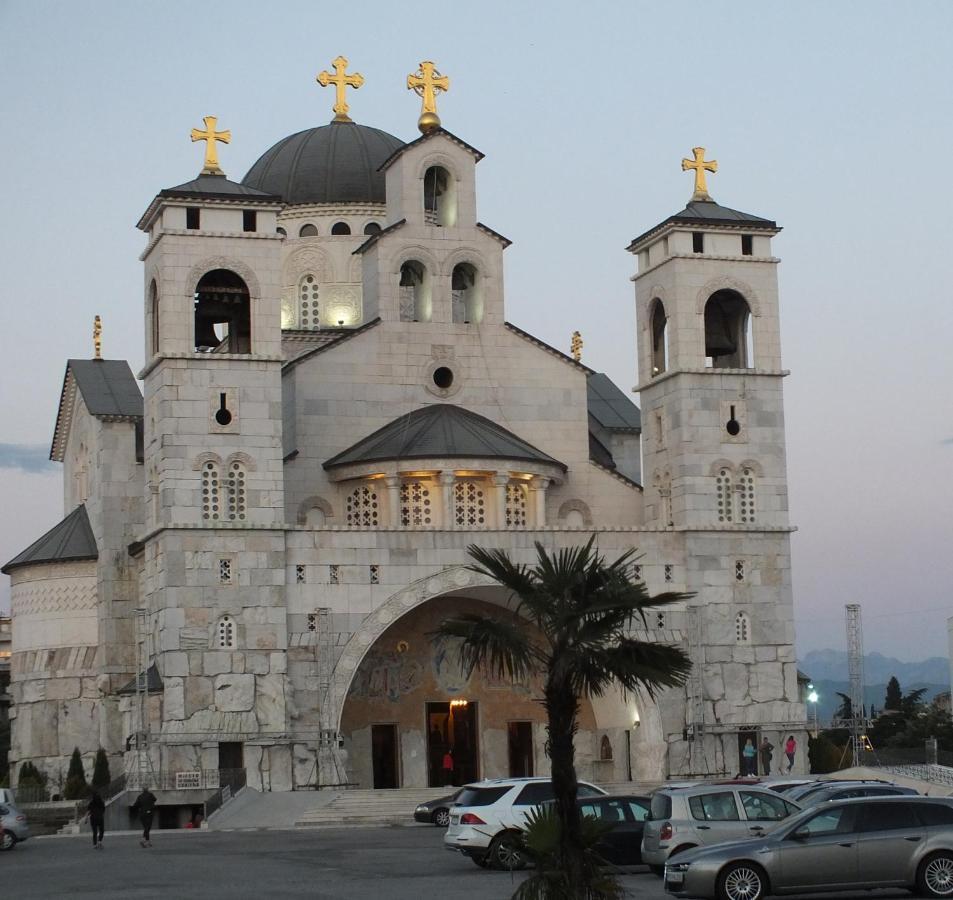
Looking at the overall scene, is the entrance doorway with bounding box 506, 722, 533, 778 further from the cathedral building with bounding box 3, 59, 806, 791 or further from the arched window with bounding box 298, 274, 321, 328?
the arched window with bounding box 298, 274, 321, 328

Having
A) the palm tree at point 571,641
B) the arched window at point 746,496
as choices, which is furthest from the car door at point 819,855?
the arched window at point 746,496

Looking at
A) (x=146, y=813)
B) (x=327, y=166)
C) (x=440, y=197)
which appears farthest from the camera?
(x=327, y=166)

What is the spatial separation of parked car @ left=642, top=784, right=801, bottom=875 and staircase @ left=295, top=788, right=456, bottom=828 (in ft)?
50.8

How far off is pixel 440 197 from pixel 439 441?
328 inches

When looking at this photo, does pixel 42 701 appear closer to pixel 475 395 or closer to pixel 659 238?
pixel 475 395

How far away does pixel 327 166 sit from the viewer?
2495 inches

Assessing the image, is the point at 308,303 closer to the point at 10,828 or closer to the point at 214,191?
the point at 214,191

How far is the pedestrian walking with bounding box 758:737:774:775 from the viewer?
1916 inches

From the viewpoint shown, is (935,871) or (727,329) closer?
(935,871)

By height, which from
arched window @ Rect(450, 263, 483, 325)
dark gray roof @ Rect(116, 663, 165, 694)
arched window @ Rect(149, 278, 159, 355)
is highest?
arched window @ Rect(450, 263, 483, 325)

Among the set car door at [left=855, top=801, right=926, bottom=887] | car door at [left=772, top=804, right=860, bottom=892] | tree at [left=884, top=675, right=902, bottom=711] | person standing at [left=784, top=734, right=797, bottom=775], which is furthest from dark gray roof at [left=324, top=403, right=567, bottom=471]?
tree at [left=884, top=675, right=902, bottom=711]

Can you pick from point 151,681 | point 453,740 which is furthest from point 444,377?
point 151,681

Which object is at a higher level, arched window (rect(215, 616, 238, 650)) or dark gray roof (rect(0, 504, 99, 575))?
dark gray roof (rect(0, 504, 99, 575))

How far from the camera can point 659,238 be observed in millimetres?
52125
